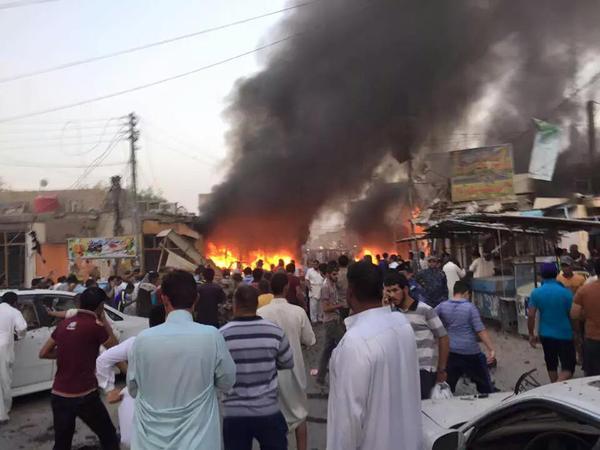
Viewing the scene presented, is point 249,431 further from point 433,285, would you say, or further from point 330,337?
point 433,285

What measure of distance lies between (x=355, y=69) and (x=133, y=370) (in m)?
27.6

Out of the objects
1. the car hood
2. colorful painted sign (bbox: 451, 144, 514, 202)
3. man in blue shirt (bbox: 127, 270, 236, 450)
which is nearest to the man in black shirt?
the car hood

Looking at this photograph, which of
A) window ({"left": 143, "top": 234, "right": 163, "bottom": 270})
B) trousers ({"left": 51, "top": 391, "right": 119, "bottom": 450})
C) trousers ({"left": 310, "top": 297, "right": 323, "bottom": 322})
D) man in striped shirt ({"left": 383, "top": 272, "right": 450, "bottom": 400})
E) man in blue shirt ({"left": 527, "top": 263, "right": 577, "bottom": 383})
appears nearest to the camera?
trousers ({"left": 51, "top": 391, "right": 119, "bottom": 450})

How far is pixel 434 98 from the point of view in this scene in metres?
28.2

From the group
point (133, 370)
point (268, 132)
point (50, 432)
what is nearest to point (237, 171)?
point (268, 132)

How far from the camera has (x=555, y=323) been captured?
18.8ft

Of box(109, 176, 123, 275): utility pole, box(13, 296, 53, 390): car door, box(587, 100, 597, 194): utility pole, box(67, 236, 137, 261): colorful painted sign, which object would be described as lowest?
box(13, 296, 53, 390): car door

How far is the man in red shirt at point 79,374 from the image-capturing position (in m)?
3.86

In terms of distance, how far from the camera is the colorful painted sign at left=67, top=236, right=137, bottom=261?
21.6 metres

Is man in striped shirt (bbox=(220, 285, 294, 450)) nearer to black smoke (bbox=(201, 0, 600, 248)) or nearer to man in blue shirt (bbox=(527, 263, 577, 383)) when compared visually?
man in blue shirt (bbox=(527, 263, 577, 383))

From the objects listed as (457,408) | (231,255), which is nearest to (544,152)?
(231,255)

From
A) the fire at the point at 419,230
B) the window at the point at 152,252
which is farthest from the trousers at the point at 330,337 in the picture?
the window at the point at 152,252

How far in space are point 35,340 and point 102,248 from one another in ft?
50.8

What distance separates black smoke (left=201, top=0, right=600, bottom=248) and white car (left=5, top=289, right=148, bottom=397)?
60.3ft
